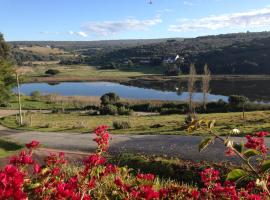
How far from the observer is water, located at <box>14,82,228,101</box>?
8056cm

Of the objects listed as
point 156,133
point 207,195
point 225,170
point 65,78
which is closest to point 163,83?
point 65,78

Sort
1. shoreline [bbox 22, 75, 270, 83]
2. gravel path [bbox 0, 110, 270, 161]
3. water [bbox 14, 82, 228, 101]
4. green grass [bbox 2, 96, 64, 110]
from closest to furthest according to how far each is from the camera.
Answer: gravel path [bbox 0, 110, 270, 161], green grass [bbox 2, 96, 64, 110], water [bbox 14, 82, 228, 101], shoreline [bbox 22, 75, 270, 83]

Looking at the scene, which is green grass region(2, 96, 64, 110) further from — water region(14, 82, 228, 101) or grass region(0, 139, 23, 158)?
grass region(0, 139, 23, 158)

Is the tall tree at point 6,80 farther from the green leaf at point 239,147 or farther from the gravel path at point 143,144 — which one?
the green leaf at point 239,147

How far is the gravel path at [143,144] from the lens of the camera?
790 inches

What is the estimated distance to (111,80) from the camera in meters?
119

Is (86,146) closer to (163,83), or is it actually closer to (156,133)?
(156,133)

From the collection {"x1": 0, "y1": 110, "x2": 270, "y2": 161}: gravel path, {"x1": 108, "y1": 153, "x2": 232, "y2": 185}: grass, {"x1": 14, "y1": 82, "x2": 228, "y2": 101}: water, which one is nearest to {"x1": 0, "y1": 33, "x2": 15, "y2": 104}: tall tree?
{"x1": 0, "y1": 110, "x2": 270, "y2": 161}: gravel path

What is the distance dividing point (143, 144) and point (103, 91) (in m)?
72.0

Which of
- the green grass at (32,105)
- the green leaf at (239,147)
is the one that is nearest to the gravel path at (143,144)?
the green leaf at (239,147)

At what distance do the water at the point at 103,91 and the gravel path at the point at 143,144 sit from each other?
45.9m

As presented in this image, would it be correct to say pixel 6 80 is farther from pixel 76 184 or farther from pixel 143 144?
pixel 76 184

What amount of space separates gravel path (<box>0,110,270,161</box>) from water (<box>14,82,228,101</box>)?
45.9m

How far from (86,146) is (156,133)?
219 inches
